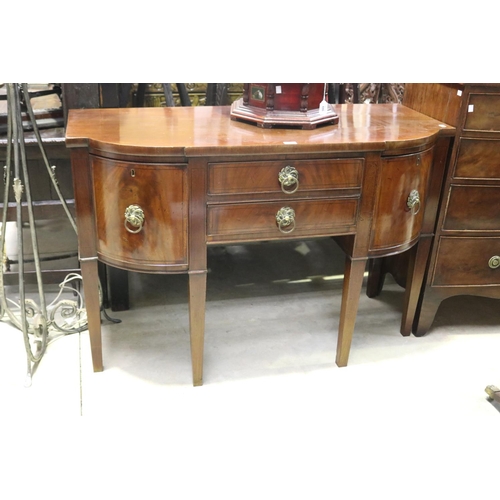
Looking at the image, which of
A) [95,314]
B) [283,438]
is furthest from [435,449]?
[95,314]

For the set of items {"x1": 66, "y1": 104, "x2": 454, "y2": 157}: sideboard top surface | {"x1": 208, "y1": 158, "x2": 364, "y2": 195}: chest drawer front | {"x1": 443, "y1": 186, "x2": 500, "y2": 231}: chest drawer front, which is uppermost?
{"x1": 66, "y1": 104, "x2": 454, "y2": 157}: sideboard top surface

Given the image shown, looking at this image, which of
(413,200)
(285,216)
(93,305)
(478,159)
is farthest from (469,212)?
(93,305)

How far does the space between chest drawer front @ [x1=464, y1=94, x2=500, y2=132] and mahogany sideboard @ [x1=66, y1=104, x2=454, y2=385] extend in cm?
7

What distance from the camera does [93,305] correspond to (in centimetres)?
173

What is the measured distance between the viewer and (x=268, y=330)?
207cm

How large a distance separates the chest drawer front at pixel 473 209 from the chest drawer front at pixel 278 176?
1.35 feet

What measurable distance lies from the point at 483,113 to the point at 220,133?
0.78 m

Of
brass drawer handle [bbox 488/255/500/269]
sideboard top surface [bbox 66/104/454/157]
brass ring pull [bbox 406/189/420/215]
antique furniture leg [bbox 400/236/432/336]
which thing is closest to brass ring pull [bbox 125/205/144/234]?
sideboard top surface [bbox 66/104/454/157]

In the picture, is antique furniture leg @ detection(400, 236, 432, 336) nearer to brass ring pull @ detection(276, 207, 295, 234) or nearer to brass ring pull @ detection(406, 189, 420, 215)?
brass ring pull @ detection(406, 189, 420, 215)

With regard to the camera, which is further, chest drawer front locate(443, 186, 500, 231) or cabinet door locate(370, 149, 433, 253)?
chest drawer front locate(443, 186, 500, 231)

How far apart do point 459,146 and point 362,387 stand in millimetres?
795

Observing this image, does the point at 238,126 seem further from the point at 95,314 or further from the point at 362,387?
the point at 362,387

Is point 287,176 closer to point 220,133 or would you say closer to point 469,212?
point 220,133

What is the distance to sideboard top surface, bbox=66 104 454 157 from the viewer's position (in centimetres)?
148
